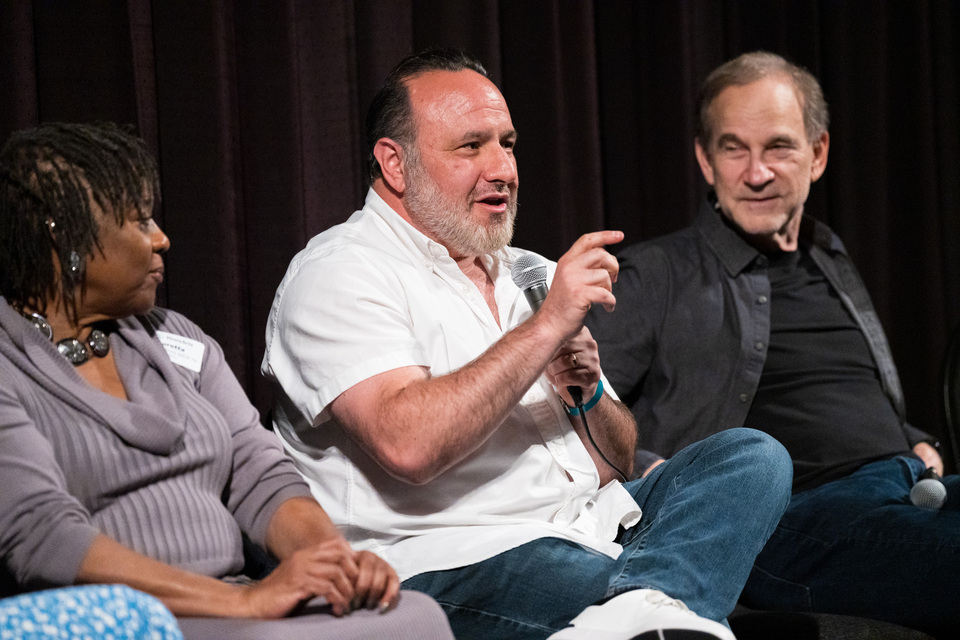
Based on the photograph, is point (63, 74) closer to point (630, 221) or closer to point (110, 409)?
point (110, 409)

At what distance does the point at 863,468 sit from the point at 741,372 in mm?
354

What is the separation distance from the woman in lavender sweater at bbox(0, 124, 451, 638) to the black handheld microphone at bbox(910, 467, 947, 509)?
1.32 metres

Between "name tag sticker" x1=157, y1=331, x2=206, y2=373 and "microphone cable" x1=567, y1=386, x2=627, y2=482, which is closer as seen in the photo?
"name tag sticker" x1=157, y1=331, x2=206, y2=373

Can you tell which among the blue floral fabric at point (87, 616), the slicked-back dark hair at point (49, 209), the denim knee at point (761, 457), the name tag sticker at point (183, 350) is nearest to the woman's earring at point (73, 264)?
the slicked-back dark hair at point (49, 209)

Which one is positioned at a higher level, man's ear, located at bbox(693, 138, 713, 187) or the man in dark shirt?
man's ear, located at bbox(693, 138, 713, 187)

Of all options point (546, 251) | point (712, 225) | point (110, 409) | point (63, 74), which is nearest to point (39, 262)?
point (110, 409)

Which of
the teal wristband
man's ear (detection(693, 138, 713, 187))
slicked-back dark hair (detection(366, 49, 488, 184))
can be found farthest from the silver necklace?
man's ear (detection(693, 138, 713, 187))

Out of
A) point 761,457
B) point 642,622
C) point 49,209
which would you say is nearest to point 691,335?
point 761,457

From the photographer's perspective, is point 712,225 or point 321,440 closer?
point 321,440

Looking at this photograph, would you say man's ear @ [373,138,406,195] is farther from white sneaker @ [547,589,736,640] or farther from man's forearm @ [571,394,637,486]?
white sneaker @ [547,589,736,640]

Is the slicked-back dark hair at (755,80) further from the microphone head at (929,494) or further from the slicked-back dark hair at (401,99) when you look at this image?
the microphone head at (929,494)

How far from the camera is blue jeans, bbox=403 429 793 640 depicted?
146cm

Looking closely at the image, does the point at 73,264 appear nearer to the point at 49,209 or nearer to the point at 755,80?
the point at 49,209

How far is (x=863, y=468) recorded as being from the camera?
89.5 inches
